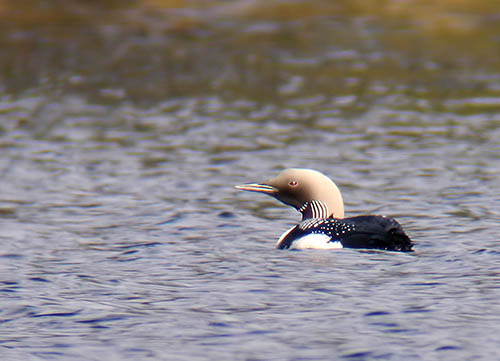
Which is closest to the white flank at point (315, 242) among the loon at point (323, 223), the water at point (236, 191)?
the loon at point (323, 223)

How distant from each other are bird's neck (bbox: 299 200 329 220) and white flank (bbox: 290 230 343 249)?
17.4 inches

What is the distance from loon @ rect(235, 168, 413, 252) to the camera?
10023mm

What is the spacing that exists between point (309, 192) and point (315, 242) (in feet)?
2.24

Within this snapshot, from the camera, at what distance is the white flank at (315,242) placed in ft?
33.7

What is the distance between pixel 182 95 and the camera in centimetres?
2286

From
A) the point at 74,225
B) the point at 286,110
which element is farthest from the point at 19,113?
the point at 74,225

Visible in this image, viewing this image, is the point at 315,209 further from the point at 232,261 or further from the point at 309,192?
the point at 232,261

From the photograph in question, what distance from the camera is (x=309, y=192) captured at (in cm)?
1087

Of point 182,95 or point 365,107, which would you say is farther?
point 182,95

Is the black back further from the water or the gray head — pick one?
the gray head

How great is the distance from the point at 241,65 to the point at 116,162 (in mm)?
10778

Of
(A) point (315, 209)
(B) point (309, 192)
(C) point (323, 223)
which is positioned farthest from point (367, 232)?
(B) point (309, 192)

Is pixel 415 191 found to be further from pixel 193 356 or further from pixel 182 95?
Answer: pixel 182 95

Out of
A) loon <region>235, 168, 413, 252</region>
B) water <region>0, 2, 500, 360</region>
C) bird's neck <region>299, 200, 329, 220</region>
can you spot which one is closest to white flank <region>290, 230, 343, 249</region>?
loon <region>235, 168, 413, 252</region>
